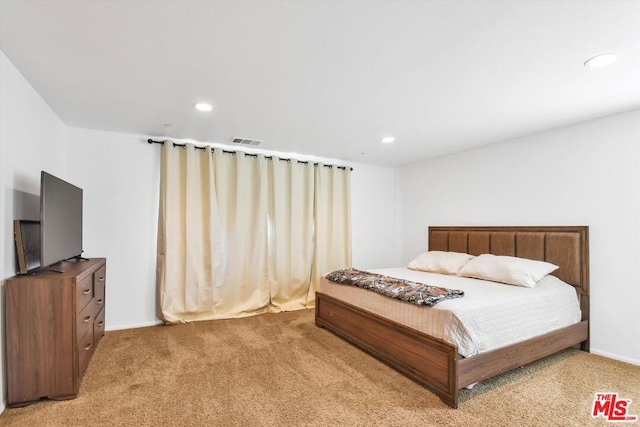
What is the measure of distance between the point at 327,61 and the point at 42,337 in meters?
2.60

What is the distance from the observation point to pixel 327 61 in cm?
203

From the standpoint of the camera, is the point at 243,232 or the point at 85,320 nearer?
the point at 85,320

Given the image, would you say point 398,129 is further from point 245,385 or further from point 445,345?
point 245,385

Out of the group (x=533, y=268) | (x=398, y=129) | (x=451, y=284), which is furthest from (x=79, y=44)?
(x=533, y=268)

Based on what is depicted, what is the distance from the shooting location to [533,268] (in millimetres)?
3062

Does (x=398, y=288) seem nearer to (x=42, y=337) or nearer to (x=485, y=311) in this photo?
(x=485, y=311)

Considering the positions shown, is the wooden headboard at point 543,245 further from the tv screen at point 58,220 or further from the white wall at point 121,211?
the tv screen at point 58,220

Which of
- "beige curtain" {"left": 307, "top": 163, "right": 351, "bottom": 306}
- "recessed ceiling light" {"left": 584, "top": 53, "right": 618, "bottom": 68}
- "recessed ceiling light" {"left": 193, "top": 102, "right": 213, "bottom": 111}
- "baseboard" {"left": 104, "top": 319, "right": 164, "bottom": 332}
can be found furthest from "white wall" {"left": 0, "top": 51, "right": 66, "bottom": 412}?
"recessed ceiling light" {"left": 584, "top": 53, "right": 618, "bottom": 68}

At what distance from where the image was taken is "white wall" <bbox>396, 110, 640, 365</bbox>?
112 inches

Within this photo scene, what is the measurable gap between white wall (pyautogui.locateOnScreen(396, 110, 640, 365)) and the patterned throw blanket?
65.0 inches

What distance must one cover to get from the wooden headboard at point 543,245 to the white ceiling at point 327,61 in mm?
1135

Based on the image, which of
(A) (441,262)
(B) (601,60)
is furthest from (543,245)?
(B) (601,60)

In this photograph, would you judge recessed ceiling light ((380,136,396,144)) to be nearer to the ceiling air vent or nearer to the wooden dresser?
the ceiling air vent

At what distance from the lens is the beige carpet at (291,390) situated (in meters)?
1.96
